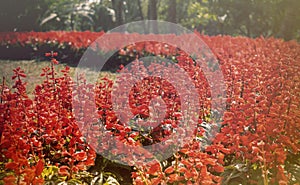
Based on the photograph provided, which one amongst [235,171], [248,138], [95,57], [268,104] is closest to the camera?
[248,138]

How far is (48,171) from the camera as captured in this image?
11.6ft

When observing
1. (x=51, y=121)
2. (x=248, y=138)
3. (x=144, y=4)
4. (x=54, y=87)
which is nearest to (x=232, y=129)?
(x=248, y=138)

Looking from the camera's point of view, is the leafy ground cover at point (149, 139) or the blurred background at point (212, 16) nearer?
the leafy ground cover at point (149, 139)

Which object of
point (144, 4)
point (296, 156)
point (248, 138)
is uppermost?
point (144, 4)

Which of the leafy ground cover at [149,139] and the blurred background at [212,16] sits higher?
the blurred background at [212,16]

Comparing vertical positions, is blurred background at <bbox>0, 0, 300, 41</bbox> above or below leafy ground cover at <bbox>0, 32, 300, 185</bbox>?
above

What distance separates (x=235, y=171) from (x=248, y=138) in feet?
1.27

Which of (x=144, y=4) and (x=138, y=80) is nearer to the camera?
(x=138, y=80)

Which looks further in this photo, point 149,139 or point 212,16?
point 212,16

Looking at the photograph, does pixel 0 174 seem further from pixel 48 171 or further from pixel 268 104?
pixel 268 104

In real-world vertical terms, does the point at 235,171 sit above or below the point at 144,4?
below

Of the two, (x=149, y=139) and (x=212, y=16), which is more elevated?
(x=212, y=16)

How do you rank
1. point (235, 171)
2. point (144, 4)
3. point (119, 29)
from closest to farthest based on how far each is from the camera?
point (235, 171) → point (119, 29) → point (144, 4)

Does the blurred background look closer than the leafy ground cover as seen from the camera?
No
